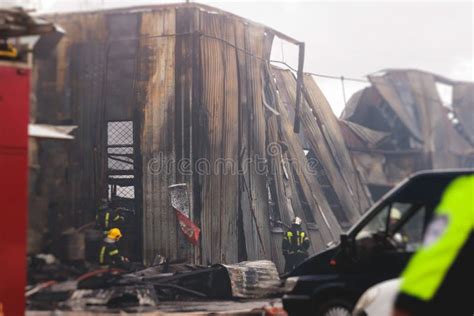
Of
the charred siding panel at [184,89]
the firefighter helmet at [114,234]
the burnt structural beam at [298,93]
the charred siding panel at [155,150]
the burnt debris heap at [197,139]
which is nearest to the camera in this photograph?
the firefighter helmet at [114,234]

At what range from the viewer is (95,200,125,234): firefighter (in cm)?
1130

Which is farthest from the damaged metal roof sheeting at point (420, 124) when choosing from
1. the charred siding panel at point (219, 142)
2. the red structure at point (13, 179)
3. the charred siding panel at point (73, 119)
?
the red structure at point (13, 179)

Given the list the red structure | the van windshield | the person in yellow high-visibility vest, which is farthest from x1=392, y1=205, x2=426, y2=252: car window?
the red structure

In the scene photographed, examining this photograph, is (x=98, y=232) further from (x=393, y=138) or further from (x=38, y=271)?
(x=393, y=138)

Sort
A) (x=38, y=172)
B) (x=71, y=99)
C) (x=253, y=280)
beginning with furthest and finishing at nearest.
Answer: (x=253, y=280), (x=71, y=99), (x=38, y=172)

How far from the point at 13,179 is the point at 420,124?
895 cm

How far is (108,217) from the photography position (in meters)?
11.5

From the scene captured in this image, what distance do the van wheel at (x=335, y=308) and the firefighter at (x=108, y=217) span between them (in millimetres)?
5364

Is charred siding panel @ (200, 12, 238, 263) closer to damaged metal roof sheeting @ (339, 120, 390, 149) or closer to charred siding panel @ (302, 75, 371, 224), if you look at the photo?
charred siding panel @ (302, 75, 371, 224)

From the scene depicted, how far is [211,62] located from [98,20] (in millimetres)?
2566

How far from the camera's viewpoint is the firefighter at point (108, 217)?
445 inches

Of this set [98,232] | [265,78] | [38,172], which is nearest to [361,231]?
[38,172]

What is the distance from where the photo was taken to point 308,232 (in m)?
14.7

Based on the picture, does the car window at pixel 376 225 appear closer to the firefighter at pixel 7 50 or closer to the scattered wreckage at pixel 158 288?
the scattered wreckage at pixel 158 288
